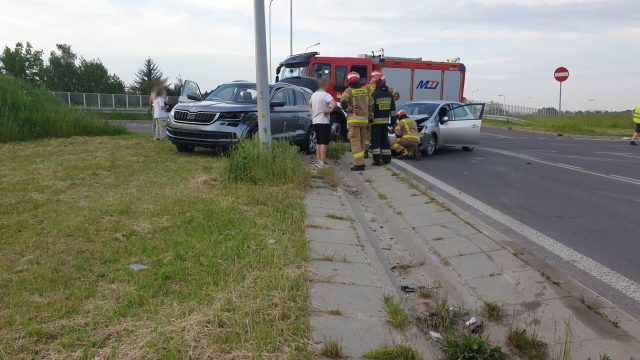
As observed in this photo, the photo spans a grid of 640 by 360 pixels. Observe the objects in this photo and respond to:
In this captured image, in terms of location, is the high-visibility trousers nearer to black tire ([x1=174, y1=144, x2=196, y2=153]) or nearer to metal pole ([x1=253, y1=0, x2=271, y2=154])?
metal pole ([x1=253, y1=0, x2=271, y2=154])

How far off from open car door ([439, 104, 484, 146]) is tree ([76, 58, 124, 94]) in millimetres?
76498

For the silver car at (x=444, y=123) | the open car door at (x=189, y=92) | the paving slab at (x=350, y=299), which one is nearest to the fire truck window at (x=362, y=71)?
the silver car at (x=444, y=123)

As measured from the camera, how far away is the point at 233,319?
299 centimetres

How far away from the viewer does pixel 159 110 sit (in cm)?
1315

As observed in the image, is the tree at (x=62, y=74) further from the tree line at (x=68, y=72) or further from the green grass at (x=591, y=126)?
the green grass at (x=591, y=126)

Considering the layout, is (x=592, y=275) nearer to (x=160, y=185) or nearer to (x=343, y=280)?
(x=343, y=280)

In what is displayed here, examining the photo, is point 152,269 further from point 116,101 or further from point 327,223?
point 116,101

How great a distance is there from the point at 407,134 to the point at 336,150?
1793mm

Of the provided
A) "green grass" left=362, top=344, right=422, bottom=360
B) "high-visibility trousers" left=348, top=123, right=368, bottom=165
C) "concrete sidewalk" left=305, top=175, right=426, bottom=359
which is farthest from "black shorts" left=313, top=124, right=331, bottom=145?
"green grass" left=362, top=344, right=422, bottom=360

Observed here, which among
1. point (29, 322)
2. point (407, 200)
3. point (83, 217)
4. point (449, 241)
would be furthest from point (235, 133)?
point (29, 322)

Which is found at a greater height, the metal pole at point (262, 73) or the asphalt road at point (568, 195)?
the metal pole at point (262, 73)

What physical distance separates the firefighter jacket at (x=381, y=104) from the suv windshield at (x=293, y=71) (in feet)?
22.4

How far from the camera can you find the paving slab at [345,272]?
13.0 feet

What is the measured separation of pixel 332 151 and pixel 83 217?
25.6 ft
